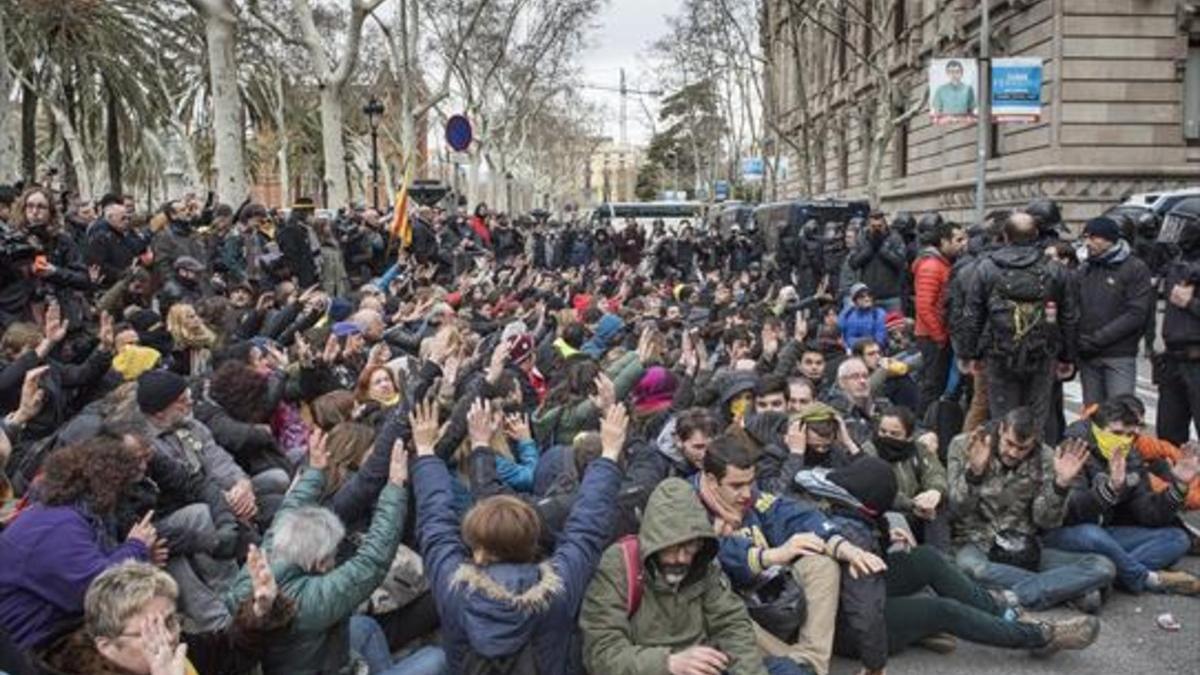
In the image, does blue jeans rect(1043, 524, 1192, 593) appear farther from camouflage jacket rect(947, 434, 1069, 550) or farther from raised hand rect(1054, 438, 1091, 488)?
raised hand rect(1054, 438, 1091, 488)

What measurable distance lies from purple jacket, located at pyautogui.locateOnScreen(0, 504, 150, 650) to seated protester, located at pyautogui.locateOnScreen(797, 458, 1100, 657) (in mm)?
2976

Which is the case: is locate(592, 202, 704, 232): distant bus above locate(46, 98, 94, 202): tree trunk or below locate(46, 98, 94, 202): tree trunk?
below

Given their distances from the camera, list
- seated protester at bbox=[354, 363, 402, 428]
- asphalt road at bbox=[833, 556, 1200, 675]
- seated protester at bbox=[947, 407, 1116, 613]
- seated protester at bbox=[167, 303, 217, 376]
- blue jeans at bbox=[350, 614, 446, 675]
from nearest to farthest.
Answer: blue jeans at bbox=[350, 614, 446, 675], asphalt road at bbox=[833, 556, 1200, 675], seated protester at bbox=[947, 407, 1116, 613], seated protester at bbox=[354, 363, 402, 428], seated protester at bbox=[167, 303, 217, 376]

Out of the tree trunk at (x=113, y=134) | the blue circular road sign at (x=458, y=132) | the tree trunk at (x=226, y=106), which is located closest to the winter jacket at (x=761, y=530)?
the blue circular road sign at (x=458, y=132)

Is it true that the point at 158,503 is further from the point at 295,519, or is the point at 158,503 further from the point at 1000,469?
the point at 1000,469

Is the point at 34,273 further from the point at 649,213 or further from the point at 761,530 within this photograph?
the point at 649,213

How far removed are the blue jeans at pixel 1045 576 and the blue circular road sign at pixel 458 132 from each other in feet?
35.0

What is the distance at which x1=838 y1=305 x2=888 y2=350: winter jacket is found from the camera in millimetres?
10148

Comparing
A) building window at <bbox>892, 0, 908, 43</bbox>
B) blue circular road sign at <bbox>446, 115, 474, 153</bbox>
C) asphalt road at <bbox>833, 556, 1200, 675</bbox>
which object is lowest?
asphalt road at <bbox>833, 556, 1200, 675</bbox>

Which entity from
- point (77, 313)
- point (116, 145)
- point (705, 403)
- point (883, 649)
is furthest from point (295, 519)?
point (116, 145)


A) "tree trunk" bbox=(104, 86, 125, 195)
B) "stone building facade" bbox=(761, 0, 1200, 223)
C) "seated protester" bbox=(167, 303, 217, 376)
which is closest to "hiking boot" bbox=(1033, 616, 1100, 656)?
"seated protester" bbox=(167, 303, 217, 376)

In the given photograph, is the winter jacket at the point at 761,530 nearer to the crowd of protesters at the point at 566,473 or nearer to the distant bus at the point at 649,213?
the crowd of protesters at the point at 566,473

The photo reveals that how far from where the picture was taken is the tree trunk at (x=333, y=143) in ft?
65.0

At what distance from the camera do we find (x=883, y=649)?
15.6 ft
